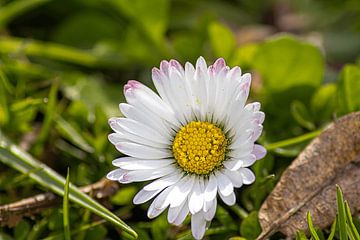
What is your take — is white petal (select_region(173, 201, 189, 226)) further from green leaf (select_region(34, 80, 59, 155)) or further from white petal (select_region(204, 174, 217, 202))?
green leaf (select_region(34, 80, 59, 155))

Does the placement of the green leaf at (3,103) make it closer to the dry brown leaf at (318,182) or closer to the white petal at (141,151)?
the white petal at (141,151)

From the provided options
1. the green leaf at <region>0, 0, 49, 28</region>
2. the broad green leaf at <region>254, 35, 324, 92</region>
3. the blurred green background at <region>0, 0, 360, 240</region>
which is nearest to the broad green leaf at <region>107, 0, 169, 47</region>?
the blurred green background at <region>0, 0, 360, 240</region>

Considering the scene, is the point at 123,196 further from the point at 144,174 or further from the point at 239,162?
the point at 239,162

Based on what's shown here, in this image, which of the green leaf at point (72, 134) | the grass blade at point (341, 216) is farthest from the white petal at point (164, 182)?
the green leaf at point (72, 134)

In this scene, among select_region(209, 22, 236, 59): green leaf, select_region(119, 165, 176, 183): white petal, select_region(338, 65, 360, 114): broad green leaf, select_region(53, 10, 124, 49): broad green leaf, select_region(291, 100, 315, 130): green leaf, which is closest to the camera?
select_region(119, 165, 176, 183): white petal

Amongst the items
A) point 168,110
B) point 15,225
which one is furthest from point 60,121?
point 168,110

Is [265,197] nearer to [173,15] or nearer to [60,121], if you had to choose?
[60,121]

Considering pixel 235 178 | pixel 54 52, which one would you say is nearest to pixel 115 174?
pixel 235 178
